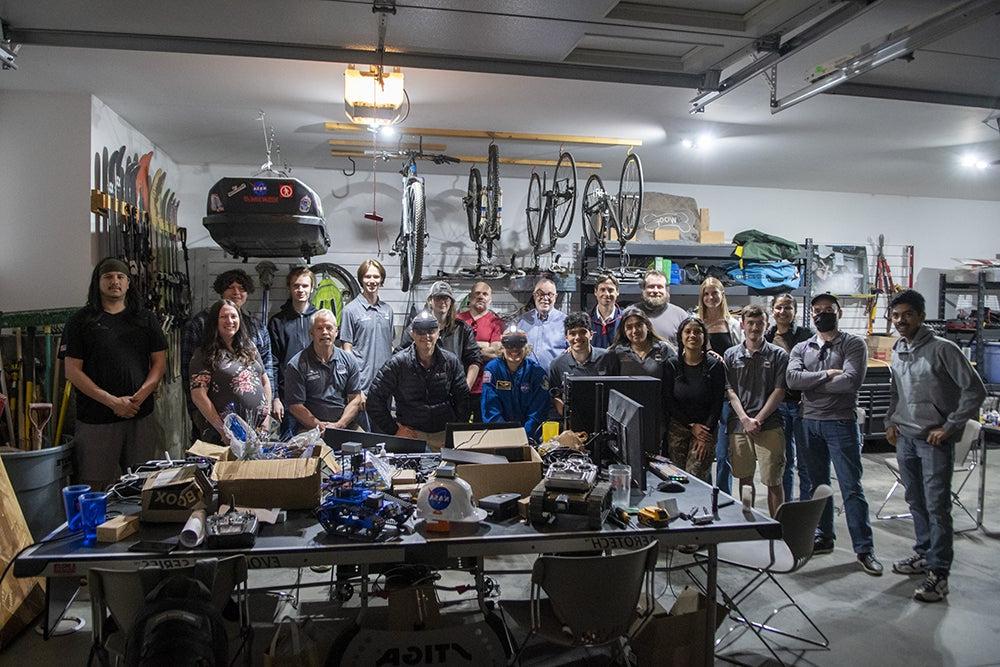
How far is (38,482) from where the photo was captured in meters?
3.64

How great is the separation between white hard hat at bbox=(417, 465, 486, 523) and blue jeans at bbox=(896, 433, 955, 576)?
2.70 meters

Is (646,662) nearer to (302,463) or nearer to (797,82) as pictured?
(302,463)

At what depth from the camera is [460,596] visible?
351 cm

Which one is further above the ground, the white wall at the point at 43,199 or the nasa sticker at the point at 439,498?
the white wall at the point at 43,199

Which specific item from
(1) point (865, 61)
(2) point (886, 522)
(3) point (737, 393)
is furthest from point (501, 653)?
(2) point (886, 522)

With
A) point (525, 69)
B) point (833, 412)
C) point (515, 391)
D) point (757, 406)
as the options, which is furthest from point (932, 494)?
point (525, 69)

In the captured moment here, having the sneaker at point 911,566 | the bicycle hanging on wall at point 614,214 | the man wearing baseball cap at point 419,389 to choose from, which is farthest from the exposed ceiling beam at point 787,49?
the sneaker at point 911,566

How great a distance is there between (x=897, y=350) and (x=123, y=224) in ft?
17.3

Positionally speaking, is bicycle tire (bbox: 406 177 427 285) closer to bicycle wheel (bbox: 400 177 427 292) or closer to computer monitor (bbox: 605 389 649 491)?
bicycle wheel (bbox: 400 177 427 292)

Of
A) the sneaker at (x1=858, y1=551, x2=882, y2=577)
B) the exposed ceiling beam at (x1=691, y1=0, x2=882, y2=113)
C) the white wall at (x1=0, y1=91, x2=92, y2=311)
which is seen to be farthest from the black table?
the white wall at (x1=0, y1=91, x2=92, y2=311)

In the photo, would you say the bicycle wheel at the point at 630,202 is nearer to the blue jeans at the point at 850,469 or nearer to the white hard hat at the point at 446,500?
the blue jeans at the point at 850,469

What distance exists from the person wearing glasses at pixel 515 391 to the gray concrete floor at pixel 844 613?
34.7 inches

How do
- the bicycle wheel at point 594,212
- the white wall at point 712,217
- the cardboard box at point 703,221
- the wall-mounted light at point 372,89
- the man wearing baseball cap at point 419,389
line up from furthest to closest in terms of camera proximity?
1. the cardboard box at point 703,221
2. the white wall at point 712,217
3. the bicycle wheel at point 594,212
4. the man wearing baseball cap at point 419,389
5. the wall-mounted light at point 372,89

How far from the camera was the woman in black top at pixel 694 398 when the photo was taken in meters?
3.99
